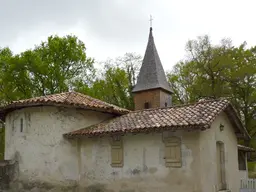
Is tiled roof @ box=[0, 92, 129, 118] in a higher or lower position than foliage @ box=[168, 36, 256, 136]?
lower

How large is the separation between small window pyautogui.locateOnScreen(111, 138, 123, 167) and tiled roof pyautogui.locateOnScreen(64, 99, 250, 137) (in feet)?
2.02

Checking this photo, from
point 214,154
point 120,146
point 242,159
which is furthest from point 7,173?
point 242,159

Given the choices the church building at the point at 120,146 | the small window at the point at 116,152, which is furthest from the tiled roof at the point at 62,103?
the small window at the point at 116,152

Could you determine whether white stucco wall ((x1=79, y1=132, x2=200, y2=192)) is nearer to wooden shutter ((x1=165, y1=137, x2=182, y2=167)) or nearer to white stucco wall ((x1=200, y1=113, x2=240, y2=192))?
wooden shutter ((x1=165, y1=137, x2=182, y2=167))

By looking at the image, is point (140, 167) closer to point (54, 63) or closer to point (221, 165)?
point (221, 165)

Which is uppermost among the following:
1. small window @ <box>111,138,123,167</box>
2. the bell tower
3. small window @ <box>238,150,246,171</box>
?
the bell tower

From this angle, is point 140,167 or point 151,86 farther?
point 151,86

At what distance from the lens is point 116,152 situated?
494 inches

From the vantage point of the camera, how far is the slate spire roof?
26.4 metres

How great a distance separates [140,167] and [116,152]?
1213 millimetres

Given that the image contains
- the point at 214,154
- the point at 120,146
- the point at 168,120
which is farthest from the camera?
the point at 120,146

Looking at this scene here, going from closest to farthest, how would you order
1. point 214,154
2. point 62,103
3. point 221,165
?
point 214,154 → point 221,165 → point 62,103

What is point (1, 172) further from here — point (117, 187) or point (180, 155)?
point (180, 155)

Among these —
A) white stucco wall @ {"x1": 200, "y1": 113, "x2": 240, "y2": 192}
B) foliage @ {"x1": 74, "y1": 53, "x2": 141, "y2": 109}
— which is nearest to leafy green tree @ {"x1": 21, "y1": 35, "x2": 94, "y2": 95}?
foliage @ {"x1": 74, "y1": 53, "x2": 141, "y2": 109}
